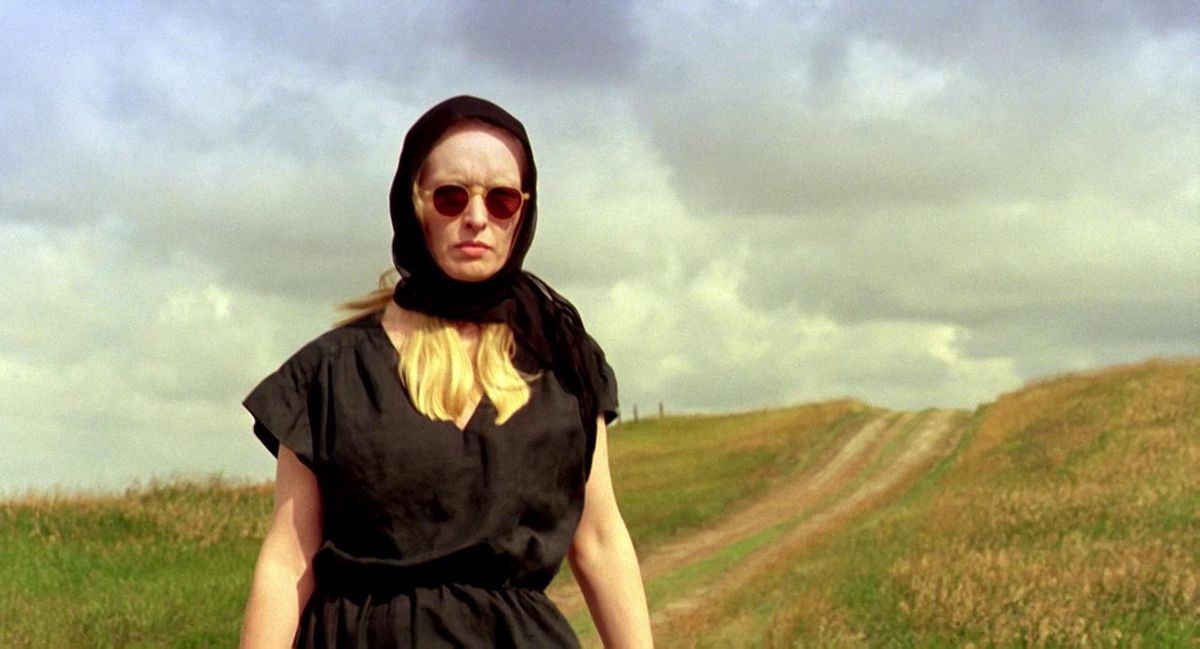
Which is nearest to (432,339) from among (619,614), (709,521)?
(619,614)

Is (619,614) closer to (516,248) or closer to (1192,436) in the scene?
(516,248)

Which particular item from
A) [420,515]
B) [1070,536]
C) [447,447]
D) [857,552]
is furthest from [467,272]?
[857,552]

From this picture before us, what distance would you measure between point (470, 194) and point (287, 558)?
1.02 metres

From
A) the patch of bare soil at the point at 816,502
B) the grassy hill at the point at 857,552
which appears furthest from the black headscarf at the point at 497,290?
the patch of bare soil at the point at 816,502

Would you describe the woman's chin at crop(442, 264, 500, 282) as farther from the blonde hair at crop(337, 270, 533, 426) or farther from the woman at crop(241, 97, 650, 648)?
the blonde hair at crop(337, 270, 533, 426)

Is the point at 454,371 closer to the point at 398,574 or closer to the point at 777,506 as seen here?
the point at 398,574

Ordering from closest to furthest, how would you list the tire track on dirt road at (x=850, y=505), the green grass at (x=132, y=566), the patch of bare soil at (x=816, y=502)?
the green grass at (x=132, y=566), the tire track on dirt road at (x=850, y=505), the patch of bare soil at (x=816, y=502)

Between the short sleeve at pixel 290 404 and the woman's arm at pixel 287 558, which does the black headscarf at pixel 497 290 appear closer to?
the short sleeve at pixel 290 404

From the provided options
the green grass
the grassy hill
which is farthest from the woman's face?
the green grass

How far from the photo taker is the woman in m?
3.37

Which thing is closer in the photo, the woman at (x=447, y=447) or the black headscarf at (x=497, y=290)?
the woman at (x=447, y=447)

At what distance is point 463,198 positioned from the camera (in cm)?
351

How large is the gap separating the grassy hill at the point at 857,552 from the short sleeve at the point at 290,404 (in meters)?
8.29

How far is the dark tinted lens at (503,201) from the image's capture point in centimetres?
354
